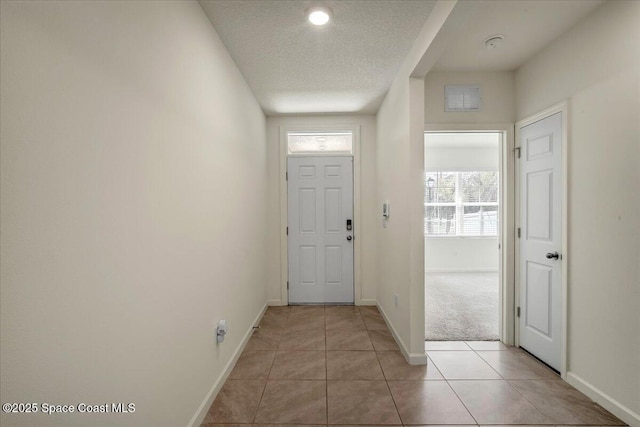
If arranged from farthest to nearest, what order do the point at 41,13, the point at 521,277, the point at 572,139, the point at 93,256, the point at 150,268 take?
the point at 521,277 < the point at 572,139 < the point at 150,268 < the point at 93,256 < the point at 41,13

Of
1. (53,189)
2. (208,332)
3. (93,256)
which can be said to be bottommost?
(208,332)

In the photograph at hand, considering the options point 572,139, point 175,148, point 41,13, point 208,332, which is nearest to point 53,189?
point 41,13

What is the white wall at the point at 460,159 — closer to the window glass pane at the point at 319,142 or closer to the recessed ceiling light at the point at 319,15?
the window glass pane at the point at 319,142

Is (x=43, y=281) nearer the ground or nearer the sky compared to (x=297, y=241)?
→ nearer the sky

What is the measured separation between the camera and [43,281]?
29.0 inches

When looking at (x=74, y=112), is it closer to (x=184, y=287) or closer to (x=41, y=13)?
(x=41, y=13)

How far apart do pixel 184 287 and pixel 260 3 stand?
1778 mm

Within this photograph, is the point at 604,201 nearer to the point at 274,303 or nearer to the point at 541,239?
the point at 541,239

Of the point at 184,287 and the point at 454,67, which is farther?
the point at 454,67

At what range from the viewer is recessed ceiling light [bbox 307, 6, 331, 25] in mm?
1725

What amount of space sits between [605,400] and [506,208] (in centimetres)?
152

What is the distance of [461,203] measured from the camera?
5887 mm

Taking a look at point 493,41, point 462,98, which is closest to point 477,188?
point 462,98

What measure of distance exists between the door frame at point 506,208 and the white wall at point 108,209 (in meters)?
2.20
